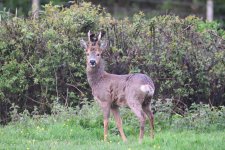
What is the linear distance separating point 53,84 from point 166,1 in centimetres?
2453

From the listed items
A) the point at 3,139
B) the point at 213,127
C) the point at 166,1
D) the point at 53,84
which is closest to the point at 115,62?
the point at 53,84

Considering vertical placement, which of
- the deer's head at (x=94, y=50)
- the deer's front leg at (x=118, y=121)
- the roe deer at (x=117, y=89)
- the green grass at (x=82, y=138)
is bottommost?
the green grass at (x=82, y=138)

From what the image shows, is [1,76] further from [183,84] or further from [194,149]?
[194,149]

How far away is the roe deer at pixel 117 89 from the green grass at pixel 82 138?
0.41 metres

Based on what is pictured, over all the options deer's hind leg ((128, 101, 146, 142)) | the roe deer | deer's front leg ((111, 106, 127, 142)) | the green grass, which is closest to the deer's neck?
the roe deer

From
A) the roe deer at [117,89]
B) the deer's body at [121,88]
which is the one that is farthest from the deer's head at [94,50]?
the deer's body at [121,88]

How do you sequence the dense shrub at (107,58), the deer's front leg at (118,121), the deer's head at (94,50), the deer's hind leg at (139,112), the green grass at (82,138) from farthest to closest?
the dense shrub at (107,58) → the deer's head at (94,50) → the deer's front leg at (118,121) → the deer's hind leg at (139,112) → the green grass at (82,138)

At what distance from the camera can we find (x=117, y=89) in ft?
51.3

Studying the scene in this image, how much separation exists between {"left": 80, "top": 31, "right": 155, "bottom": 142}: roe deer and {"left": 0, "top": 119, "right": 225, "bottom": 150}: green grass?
0.41 metres

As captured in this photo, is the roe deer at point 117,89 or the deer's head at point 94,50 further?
the deer's head at point 94,50

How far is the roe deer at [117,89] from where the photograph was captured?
15.2 m

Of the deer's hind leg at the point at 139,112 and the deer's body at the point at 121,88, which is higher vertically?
the deer's body at the point at 121,88

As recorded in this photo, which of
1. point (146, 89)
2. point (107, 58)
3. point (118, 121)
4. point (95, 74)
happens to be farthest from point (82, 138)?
point (107, 58)

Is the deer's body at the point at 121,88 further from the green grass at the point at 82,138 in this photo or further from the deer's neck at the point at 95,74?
the green grass at the point at 82,138
